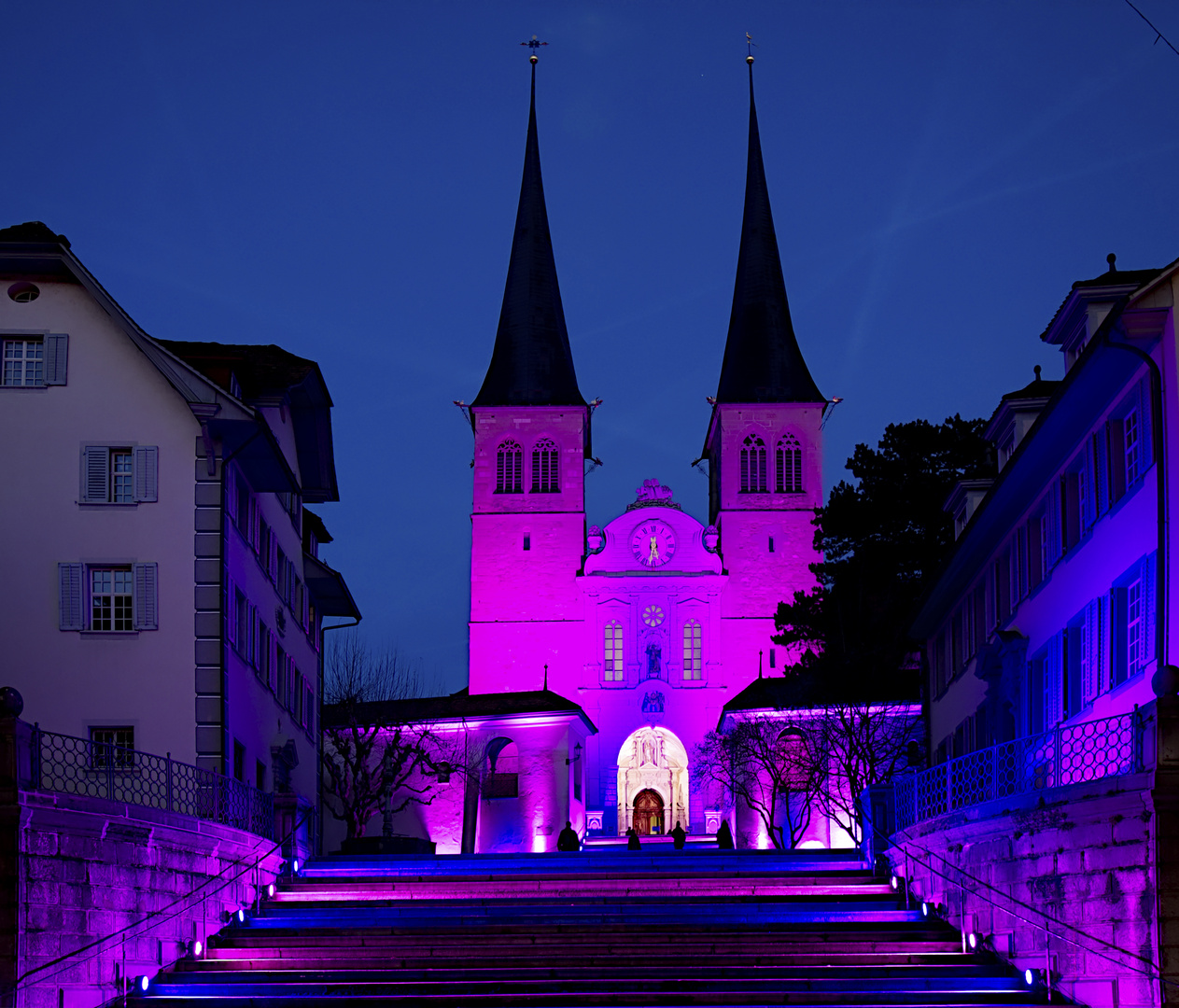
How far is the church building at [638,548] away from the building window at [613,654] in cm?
8

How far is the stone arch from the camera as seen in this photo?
80812mm

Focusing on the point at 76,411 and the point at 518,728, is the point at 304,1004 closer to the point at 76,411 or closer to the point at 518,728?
the point at 76,411

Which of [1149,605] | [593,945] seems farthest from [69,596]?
[1149,605]

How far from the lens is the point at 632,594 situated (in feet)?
280

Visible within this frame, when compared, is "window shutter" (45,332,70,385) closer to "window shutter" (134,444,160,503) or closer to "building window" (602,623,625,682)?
"window shutter" (134,444,160,503)

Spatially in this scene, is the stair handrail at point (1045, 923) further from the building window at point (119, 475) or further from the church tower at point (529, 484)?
the church tower at point (529, 484)

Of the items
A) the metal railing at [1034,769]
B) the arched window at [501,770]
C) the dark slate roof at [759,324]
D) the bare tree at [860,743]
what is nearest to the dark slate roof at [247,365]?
the metal railing at [1034,769]

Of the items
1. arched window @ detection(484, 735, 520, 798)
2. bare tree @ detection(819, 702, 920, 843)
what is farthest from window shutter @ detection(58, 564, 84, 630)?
arched window @ detection(484, 735, 520, 798)

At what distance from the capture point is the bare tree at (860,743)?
53.5 m

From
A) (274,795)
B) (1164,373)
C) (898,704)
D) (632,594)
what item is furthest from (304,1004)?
(632,594)

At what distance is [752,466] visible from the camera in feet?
297

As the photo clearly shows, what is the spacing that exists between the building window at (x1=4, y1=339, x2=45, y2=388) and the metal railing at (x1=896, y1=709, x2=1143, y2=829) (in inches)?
602

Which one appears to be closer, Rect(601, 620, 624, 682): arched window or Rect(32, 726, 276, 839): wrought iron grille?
Rect(32, 726, 276, 839): wrought iron grille

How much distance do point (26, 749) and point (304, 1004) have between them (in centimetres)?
381
